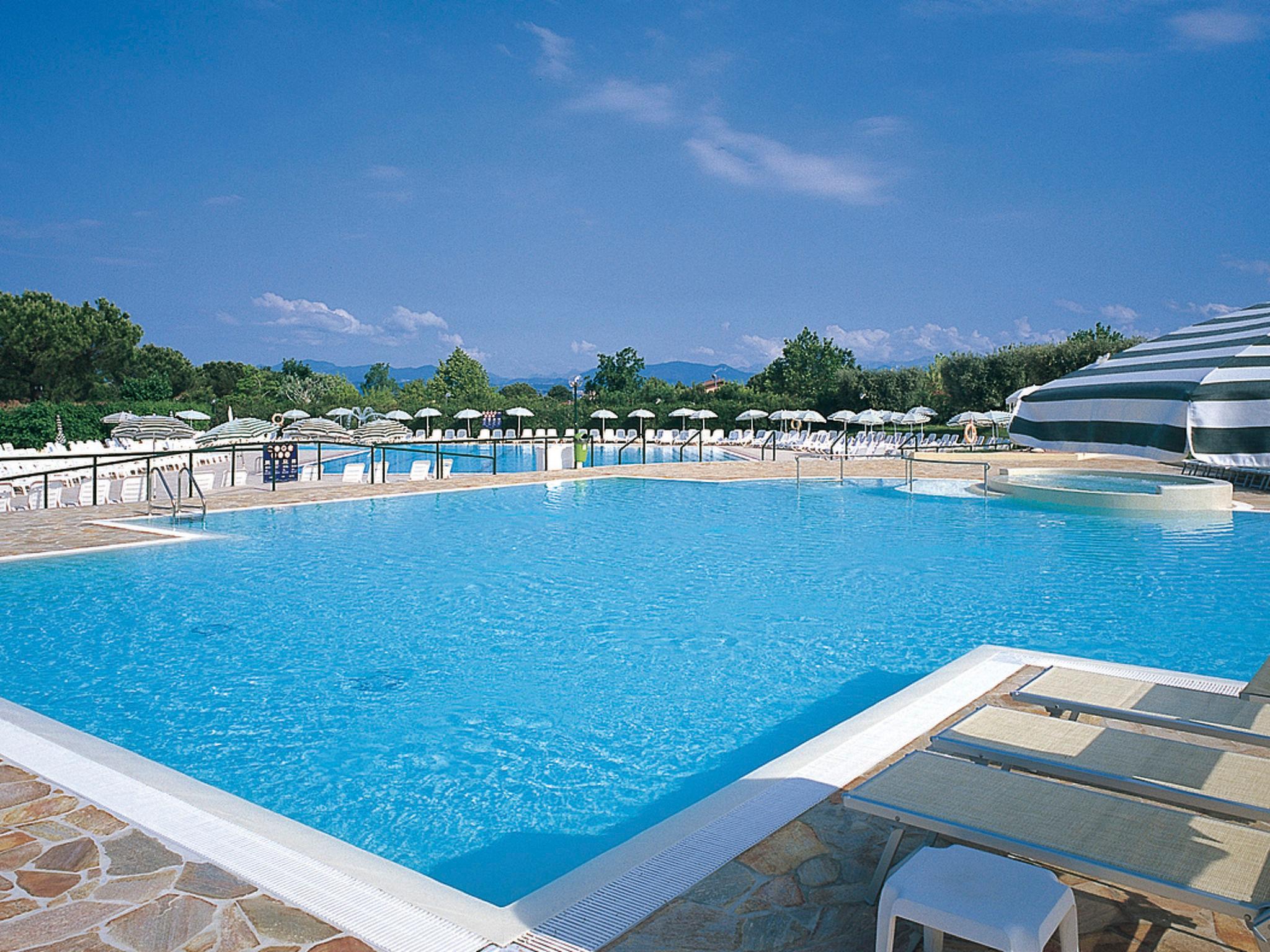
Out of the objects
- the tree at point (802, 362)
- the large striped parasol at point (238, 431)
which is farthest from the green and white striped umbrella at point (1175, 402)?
the tree at point (802, 362)

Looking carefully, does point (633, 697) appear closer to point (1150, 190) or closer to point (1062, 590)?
point (1062, 590)

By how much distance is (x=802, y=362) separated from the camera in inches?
2584

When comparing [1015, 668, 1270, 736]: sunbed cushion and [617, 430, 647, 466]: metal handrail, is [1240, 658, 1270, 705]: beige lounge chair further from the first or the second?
[617, 430, 647, 466]: metal handrail

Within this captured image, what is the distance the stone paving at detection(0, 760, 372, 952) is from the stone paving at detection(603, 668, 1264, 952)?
0.99 m

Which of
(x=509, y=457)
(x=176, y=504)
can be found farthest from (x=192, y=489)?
(x=509, y=457)

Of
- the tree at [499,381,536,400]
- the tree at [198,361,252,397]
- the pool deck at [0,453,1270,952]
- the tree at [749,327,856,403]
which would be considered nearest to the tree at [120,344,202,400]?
the tree at [198,361,252,397]

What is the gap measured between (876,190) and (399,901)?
6776cm

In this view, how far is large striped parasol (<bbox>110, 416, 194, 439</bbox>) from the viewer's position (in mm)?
20875

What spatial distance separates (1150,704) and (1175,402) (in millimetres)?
2192

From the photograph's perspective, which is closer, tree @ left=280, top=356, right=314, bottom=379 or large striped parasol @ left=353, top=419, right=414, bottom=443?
large striped parasol @ left=353, top=419, right=414, bottom=443

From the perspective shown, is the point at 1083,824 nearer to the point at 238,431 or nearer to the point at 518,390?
the point at 238,431

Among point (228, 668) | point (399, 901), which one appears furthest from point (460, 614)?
point (399, 901)

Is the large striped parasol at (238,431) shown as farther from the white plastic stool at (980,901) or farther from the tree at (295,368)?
the tree at (295,368)

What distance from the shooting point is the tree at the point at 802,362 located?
6088 centimetres
